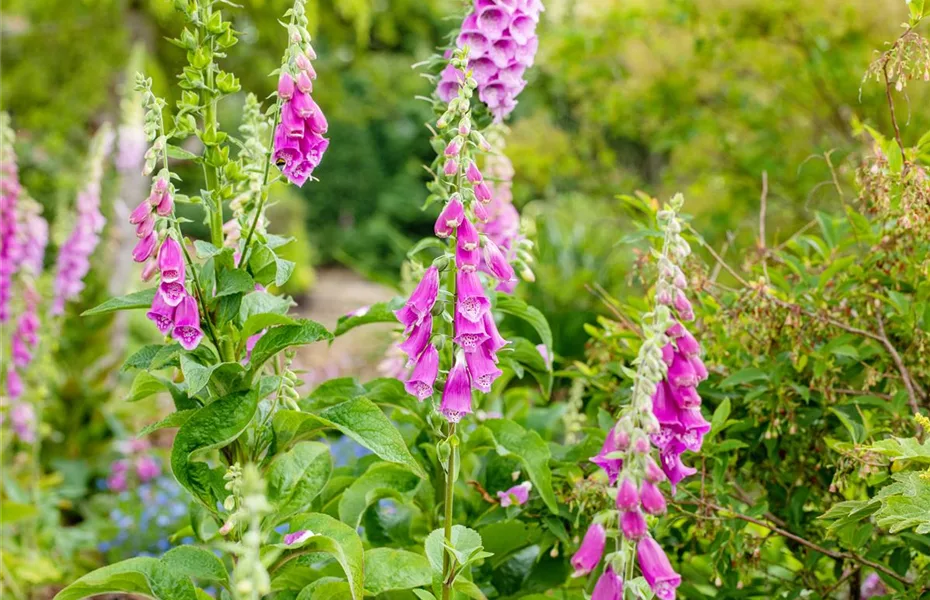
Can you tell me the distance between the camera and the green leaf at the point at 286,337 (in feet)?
5.48

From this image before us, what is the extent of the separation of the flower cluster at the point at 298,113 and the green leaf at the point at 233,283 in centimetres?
20

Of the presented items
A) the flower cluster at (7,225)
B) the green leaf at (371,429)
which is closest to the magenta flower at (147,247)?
the green leaf at (371,429)

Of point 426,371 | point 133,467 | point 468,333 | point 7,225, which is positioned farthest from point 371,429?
point 133,467

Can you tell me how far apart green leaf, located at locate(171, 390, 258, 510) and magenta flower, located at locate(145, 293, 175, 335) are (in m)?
0.16

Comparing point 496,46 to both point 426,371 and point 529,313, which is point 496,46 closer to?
point 529,313

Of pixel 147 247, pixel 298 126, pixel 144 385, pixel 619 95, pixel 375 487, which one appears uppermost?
pixel 619 95

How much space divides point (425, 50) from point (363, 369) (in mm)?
7728

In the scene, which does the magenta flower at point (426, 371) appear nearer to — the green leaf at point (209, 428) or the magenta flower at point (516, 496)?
the green leaf at point (209, 428)

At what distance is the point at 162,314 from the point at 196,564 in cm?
47

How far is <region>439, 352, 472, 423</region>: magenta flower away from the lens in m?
1.59

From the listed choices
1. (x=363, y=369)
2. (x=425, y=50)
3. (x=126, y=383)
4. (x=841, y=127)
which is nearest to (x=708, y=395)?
(x=841, y=127)

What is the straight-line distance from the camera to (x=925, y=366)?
2.04 meters

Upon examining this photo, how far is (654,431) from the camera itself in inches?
48.2

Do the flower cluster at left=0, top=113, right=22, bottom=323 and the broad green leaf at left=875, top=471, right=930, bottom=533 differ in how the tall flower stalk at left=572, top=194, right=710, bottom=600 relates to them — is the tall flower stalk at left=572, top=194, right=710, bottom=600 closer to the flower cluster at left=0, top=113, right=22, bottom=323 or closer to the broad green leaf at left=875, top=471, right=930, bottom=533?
the broad green leaf at left=875, top=471, right=930, bottom=533
